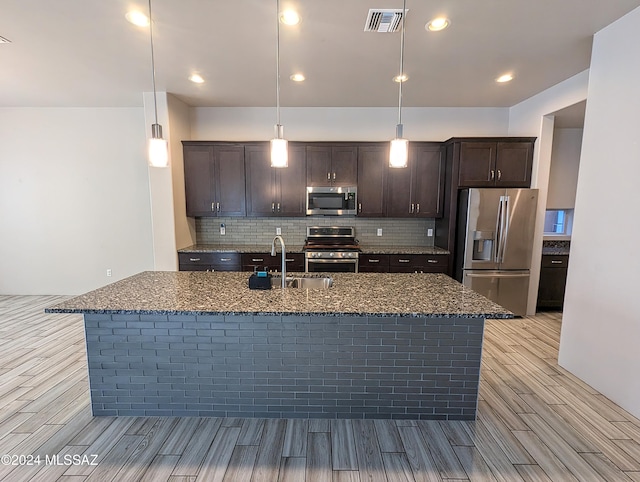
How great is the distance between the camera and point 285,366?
204cm

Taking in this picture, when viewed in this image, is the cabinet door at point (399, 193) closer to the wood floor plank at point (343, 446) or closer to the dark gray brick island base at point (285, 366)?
the dark gray brick island base at point (285, 366)

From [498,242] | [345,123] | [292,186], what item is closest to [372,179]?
[345,123]

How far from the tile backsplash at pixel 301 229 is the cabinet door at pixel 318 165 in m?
0.59

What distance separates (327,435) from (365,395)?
356 millimetres

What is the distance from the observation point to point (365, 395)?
2.06 metres

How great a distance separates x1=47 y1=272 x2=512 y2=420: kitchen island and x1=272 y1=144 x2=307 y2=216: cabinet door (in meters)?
2.42

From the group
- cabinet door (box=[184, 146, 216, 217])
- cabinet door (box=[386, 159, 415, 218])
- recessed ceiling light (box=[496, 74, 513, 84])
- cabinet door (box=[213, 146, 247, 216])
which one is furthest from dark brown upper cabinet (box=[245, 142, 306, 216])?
recessed ceiling light (box=[496, 74, 513, 84])

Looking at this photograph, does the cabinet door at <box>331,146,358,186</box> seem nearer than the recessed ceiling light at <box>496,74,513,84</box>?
No

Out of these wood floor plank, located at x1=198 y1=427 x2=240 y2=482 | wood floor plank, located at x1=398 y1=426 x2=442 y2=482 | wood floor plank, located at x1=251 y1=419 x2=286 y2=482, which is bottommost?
wood floor plank, located at x1=198 y1=427 x2=240 y2=482

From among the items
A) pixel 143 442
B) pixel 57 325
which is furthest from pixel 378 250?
pixel 57 325

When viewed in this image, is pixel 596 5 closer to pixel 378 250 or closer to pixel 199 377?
pixel 378 250

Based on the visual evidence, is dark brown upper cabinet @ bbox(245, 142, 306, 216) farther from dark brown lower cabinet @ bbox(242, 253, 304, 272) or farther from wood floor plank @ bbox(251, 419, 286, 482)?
wood floor plank @ bbox(251, 419, 286, 482)

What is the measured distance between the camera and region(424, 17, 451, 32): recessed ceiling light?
227 centimetres

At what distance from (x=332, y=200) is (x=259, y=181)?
111 cm
